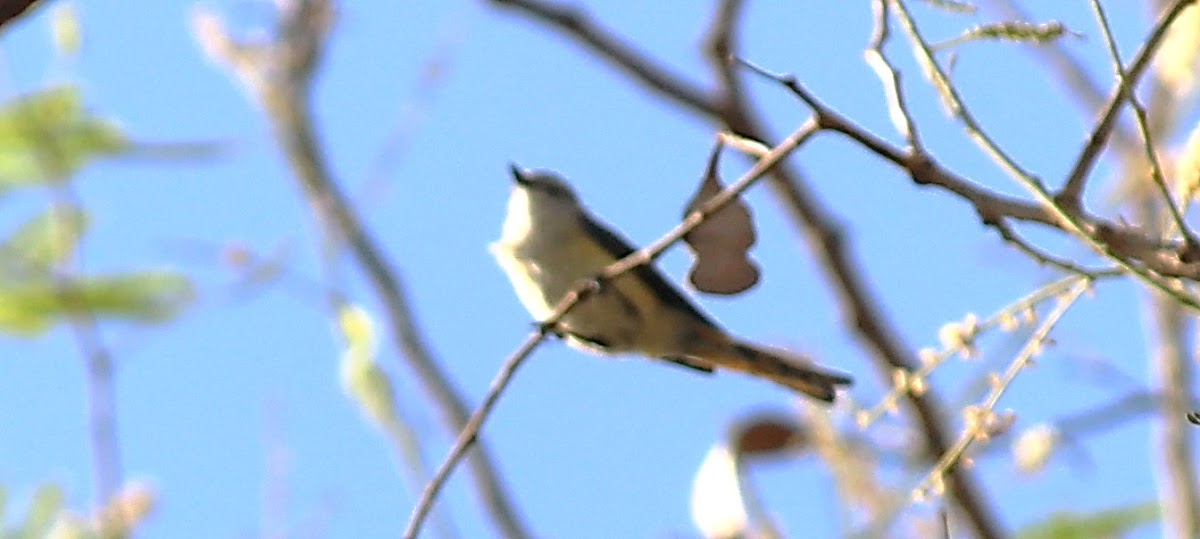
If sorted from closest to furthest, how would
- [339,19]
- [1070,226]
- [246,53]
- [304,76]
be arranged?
[1070,226] < [246,53] < [339,19] < [304,76]

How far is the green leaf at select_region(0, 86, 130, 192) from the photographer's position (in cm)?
352

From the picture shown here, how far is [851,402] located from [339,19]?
4.18 meters

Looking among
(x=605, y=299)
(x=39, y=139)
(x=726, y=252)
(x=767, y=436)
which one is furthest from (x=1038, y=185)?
(x=39, y=139)

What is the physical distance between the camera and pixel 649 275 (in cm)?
308

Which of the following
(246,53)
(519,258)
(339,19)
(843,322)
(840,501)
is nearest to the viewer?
(840,501)

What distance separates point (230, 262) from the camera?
155 inches

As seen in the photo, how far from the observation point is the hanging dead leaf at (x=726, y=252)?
4.38 feet

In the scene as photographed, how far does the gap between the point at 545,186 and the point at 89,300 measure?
3.49ft

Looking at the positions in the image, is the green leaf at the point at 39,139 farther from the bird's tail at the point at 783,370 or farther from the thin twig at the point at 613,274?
the thin twig at the point at 613,274

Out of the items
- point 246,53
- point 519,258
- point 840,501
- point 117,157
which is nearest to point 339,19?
point 246,53

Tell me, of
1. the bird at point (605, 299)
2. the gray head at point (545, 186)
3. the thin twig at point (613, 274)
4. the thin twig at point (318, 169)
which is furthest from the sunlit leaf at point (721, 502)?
the thin twig at point (318, 169)

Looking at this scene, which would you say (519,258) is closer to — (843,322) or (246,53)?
(843,322)

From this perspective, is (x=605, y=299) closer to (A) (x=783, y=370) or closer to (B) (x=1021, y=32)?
(A) (x=783, y=370)

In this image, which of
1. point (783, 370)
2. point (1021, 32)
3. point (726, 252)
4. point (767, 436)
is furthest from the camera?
point (783, 370)
